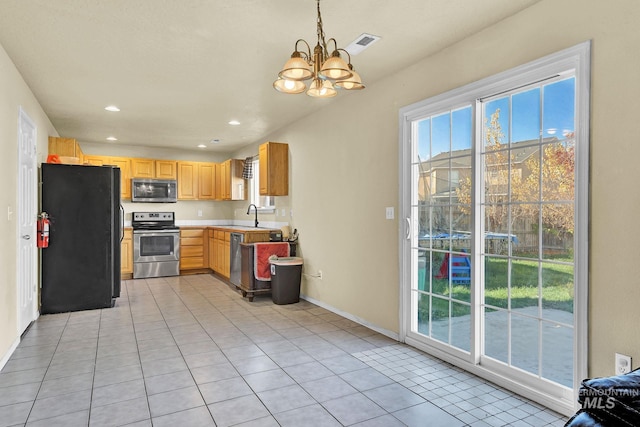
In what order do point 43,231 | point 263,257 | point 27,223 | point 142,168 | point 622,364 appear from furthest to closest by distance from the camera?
point 142,168
point 263,257
point 43,231
point 27,223
point 622,364

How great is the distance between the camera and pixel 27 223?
12.5 feet

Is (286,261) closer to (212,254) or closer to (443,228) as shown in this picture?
(443,228)

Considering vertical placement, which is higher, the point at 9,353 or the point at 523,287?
the point at 523,287

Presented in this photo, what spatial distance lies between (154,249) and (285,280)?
322cm

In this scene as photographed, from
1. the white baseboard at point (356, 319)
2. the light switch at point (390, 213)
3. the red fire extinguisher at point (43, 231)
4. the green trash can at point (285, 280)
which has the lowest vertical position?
the white baseboard at point (356, 319)

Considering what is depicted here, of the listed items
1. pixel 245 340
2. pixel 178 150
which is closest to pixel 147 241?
pixel 178 150

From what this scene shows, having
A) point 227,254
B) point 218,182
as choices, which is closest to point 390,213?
point 227,254

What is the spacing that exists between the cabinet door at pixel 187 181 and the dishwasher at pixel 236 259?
236 cm

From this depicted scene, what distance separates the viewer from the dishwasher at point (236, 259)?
5.42 meters

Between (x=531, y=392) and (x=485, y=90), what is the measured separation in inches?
76.8

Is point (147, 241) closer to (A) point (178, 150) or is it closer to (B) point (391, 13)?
(A) point (178, 150)

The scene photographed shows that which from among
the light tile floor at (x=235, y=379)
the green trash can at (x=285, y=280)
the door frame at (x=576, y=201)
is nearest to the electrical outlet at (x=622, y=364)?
the door frame at (x=576, y=201)

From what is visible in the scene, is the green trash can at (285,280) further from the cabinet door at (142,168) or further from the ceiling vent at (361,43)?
the cabinet door at (142,168)

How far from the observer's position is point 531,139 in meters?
2.46
